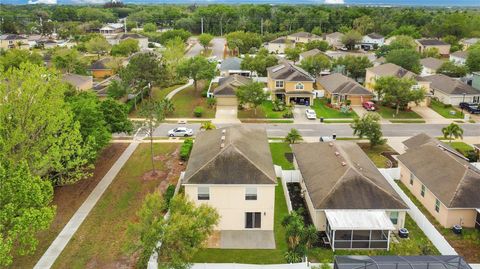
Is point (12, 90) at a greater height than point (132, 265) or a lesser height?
greater

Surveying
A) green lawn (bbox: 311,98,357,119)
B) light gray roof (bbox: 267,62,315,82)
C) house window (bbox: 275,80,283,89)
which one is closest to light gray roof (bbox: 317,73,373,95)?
green lawn (bbox: 311,98,357,119)

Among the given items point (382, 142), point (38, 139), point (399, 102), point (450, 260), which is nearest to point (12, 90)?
point (38, 139)

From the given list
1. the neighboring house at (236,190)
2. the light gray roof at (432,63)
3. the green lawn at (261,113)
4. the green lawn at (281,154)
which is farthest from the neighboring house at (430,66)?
the neighboring house at (236,190)

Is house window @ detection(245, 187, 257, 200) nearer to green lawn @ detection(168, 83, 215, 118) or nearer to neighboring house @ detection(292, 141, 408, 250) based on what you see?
neighboring house @ detection(292, 141, 408, 250)

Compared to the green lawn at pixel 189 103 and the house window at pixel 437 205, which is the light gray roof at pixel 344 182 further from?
the green lawn at pixel 189 103

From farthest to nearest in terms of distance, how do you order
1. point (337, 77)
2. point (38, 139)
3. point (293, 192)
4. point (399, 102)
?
1. point (337, 77)
2. point (399, 102)
3. point (293, 192)
4. point (38, 139)

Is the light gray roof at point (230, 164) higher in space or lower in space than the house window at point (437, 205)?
higher

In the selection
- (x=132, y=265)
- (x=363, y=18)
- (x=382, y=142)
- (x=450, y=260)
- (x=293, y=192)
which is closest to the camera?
(x=450, y=260)

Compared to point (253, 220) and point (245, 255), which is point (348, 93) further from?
point (245, 255)

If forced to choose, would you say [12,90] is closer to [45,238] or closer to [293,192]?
[45,238]
